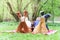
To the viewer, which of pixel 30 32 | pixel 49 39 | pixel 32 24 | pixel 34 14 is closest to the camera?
pixel 49 39

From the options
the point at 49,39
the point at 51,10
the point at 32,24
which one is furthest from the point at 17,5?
the point at 49,39

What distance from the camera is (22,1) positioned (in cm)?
786

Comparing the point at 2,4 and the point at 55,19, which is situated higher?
the point at 2,4

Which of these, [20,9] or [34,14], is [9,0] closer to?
[20,9]

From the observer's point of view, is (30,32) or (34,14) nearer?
(30,32)

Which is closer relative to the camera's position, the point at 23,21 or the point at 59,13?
the point at 23,21

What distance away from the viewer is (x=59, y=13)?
25.8 ft

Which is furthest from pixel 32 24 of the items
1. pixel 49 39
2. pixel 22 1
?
pixel 22 1

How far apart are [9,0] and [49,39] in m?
4.27

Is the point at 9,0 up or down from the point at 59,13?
up

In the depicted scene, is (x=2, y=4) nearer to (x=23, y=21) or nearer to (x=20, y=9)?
(x=20, y=9)

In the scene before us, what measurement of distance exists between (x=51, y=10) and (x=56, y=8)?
21 cm

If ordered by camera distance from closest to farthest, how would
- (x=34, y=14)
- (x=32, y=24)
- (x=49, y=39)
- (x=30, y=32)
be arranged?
→ 1. (x=49, y=39)
2. (x=30, y=32)
3. (x=32, y=24)
4. (x=34, y=14)

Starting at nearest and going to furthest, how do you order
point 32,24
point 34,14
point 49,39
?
1. point 49,39
2. point 32,24
3. point 34,14
